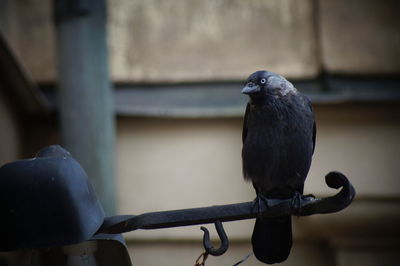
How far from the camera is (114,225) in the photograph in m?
2.17

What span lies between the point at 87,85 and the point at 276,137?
1.41m

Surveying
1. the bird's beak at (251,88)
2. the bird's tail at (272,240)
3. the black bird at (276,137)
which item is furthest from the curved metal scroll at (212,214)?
the bird's beak at (251,88)

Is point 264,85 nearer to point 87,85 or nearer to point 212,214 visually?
point 87,85

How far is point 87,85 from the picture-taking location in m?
4.38

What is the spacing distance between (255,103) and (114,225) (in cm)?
157

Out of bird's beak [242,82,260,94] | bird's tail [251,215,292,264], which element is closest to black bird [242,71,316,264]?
bird's beak [242,82,260,94]

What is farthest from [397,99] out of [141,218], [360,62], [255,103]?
[141,218]

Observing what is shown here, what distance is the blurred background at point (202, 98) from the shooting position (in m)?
4.48

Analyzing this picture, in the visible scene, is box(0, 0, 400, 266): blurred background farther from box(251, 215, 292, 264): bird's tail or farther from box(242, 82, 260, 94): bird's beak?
box(251, 215, 292, 264): bird's tail

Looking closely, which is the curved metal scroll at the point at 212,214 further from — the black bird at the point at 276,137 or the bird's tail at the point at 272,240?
the black bird at the point at 276,137

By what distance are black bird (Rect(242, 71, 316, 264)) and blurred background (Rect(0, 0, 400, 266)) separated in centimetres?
105

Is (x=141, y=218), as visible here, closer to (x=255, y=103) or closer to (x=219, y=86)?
(x=255, y=103)

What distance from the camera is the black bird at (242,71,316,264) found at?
3.43 meters

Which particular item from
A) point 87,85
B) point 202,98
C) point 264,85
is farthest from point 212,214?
point 202,98
